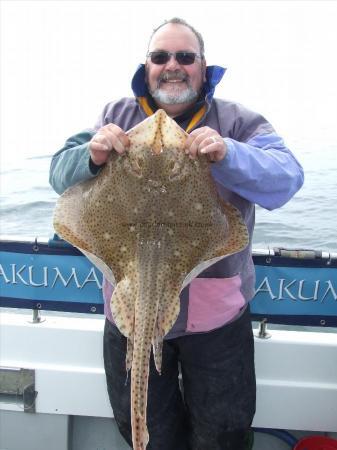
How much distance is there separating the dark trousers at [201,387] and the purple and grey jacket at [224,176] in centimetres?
14

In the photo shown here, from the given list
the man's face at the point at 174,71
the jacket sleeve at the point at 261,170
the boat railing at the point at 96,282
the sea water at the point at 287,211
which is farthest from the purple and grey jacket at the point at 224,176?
the sea water at the point at 287,211

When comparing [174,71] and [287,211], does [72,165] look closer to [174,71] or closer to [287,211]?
[174,71]

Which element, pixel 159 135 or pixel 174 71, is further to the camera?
pixel 174 71

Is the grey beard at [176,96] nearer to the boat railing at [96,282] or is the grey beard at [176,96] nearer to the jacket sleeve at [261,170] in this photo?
the jacket sleeve at [261,170]

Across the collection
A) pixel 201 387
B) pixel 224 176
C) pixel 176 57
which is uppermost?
pixel 176 57

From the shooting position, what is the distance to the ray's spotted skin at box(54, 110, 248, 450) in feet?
6.91

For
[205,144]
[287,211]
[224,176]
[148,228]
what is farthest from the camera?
[287,211]

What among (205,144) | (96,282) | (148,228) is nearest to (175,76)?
(205,144)

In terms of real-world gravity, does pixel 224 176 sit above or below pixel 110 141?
below

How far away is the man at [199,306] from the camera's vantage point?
281 cm

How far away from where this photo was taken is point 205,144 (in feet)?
6.72

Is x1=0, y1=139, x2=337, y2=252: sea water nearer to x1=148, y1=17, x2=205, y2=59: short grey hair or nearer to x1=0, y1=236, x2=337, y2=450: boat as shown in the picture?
x1=0, y1=236, x2=337, y2=450: boat

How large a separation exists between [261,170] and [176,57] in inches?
37.8

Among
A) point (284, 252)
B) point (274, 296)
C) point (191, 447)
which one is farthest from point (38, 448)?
point (284, 252)
